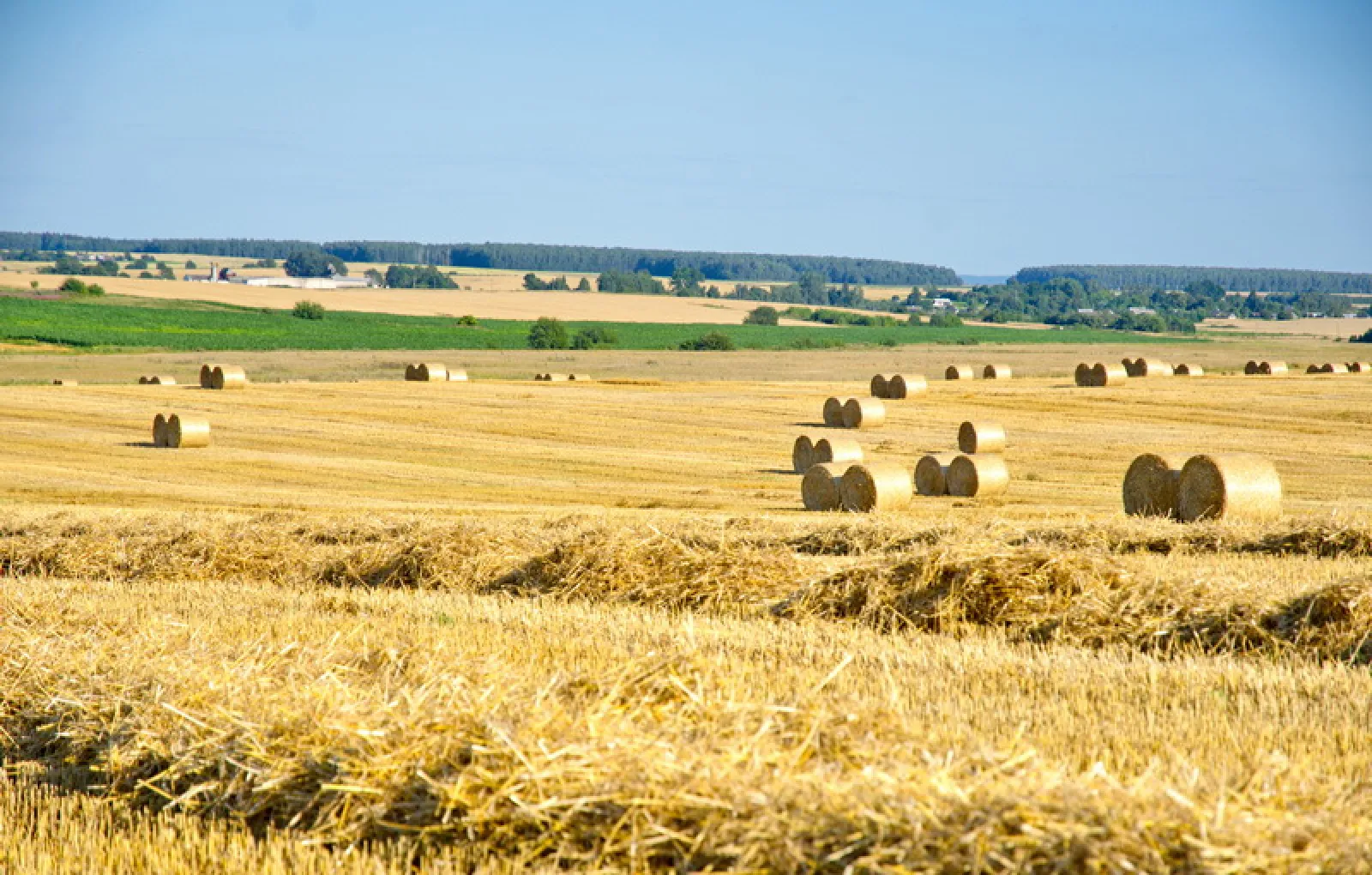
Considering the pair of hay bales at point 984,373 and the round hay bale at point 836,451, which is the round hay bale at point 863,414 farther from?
the pair of hay bales at point 984,373

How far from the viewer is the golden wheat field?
517cm

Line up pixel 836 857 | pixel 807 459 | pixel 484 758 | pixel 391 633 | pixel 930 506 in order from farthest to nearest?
1. pixel 807 459
2. pixel 930 506
3. pixel 391 633
4. pixel 484 758
5. pixel 836 857

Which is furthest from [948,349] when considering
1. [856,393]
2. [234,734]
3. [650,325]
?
[234,734]

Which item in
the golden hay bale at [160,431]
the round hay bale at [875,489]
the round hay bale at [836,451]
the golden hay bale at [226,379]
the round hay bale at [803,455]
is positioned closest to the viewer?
the round hay bale at [875,489]

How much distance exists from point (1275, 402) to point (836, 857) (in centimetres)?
3598

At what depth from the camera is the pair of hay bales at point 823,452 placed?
80.2 ft

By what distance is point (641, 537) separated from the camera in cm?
1230

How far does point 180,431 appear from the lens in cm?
2906

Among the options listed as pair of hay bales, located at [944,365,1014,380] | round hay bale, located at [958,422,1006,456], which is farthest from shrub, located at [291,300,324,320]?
round hay bale, located at [958,422,1006,456]

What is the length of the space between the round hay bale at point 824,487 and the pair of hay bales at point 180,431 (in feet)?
44.6

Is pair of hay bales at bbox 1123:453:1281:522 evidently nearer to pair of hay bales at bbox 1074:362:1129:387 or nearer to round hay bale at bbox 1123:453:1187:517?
round hay bale at bbox 1123:453:1187:517

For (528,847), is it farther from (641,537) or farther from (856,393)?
(856,393)

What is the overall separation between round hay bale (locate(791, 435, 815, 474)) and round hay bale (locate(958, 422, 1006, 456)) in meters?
3.65

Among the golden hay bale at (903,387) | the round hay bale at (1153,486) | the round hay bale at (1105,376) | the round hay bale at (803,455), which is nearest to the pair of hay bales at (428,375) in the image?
the golden hay bale at (903,387)
